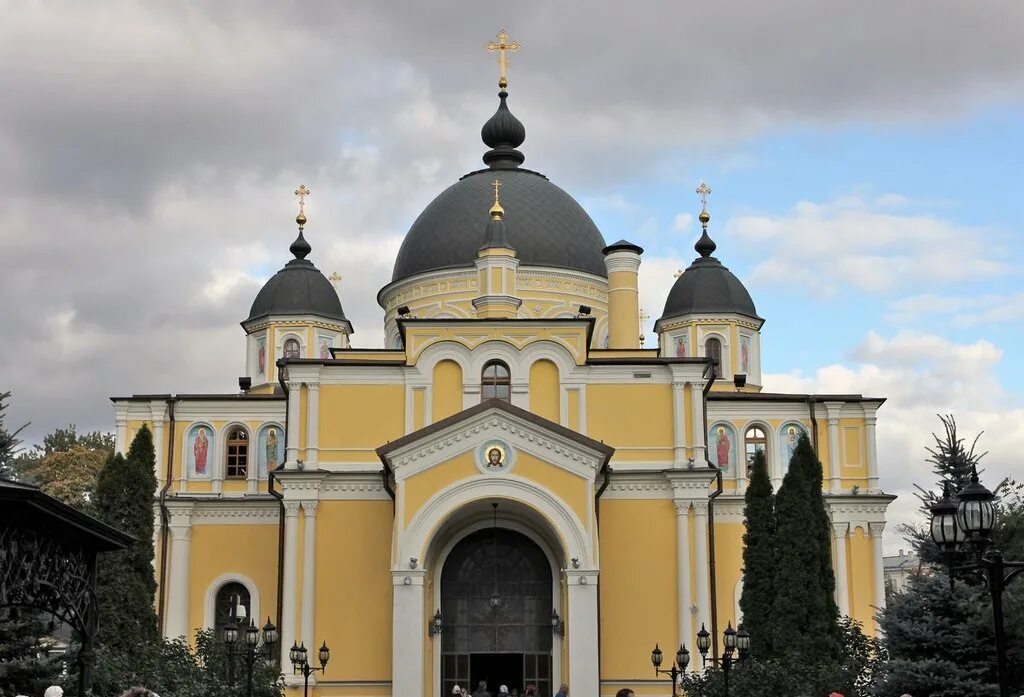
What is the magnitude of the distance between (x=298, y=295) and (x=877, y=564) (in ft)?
64.6

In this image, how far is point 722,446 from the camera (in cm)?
3825

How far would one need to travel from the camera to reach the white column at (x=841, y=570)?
36.8 m

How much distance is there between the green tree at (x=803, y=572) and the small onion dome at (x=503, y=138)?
19.4 meters

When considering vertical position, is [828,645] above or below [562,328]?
below

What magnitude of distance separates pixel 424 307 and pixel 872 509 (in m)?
14.5

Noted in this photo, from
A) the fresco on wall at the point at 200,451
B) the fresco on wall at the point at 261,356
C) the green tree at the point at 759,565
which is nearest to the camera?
the green tree at the point at 759,565

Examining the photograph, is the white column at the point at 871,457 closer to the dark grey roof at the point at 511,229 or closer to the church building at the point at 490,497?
the church building at the point at 490,497

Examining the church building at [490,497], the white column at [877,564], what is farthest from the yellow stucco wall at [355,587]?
the white column at [877,564]

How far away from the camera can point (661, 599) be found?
106 ft

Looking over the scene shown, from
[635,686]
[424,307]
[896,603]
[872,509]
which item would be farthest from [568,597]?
[424,307]

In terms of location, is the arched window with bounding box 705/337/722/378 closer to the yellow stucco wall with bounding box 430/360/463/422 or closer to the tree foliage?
the yellow stucco wall with bounding box 430/360/463/422

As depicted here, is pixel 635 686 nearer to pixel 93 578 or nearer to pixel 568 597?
pixel 568 597

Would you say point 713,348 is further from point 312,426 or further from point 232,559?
point 232,559

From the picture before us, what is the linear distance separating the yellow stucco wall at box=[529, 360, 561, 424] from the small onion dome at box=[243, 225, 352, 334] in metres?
A: 12.1
